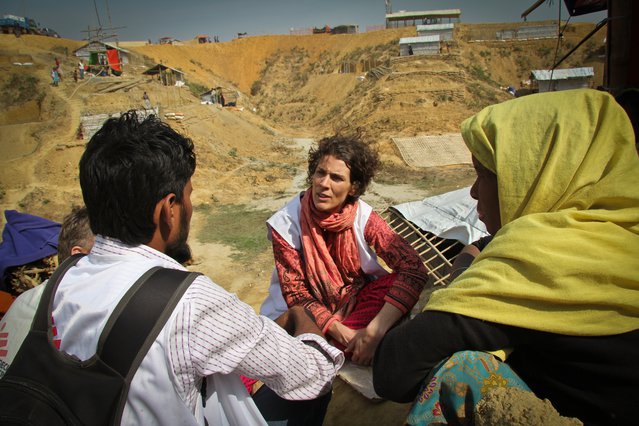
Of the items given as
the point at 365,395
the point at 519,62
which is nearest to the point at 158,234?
the point at 365,395

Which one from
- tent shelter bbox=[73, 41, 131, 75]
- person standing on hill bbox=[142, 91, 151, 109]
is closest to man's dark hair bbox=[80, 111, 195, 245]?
person standing on hill bbox=[142, 91, 151, 109]

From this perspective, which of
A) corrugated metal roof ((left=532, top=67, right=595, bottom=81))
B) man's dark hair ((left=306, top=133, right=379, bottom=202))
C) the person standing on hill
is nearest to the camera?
man's dark hair ((left=306, top=133, right=379, bottom=202))

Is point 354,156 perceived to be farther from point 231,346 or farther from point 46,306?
point 46,306

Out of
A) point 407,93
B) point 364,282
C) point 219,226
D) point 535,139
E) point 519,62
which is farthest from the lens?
point 519,62

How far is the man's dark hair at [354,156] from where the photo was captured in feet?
8.62

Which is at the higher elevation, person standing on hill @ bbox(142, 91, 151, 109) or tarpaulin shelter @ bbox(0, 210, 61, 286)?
person standing on hill @ bbox(142, 91, 151, 109)

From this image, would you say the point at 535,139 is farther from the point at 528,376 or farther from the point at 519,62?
the point at 519,62

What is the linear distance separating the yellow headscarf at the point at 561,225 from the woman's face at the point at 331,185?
1.28m

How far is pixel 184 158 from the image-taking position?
1.30 m

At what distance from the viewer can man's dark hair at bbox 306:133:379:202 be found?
263 cm

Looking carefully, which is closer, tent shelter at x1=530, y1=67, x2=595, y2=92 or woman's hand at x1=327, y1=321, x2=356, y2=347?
woman's hand at x1=327, y1=321, x2=356, y2=347

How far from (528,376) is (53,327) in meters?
1.39

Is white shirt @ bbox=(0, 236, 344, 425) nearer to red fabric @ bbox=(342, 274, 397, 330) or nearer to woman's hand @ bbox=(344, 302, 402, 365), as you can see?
woman's hand @ bbox=(344, 302, 402, 365)

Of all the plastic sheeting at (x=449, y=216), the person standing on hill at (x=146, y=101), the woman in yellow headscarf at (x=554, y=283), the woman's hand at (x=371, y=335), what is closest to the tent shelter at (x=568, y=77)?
the person standing on hill at (x=146, y=101)
